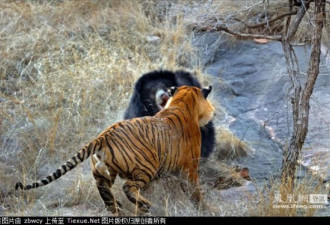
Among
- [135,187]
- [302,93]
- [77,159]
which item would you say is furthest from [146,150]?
[302,93]

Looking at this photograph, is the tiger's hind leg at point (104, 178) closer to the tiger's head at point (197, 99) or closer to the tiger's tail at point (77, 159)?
the tiger's tail at point (77, 159)

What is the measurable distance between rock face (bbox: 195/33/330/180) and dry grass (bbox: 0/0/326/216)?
13.6 inches

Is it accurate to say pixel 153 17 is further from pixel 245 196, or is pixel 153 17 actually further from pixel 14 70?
pixel 245 196

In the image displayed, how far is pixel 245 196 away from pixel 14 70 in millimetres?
3945

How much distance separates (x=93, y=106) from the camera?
7.36 m

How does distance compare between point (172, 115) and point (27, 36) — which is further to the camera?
point (27, 36)

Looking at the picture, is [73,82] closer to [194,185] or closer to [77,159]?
[194,185]

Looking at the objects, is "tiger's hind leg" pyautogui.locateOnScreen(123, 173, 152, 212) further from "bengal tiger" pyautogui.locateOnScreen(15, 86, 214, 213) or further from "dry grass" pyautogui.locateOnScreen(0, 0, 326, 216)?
"dry grass" pyautogui.locateOnScreen(0, 0, 326, 216)

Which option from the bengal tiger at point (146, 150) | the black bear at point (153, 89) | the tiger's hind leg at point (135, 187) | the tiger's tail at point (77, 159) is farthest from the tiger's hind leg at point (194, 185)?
the black bear at point (153, 89)

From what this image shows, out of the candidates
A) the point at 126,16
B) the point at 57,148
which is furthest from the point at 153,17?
the point at 57,148

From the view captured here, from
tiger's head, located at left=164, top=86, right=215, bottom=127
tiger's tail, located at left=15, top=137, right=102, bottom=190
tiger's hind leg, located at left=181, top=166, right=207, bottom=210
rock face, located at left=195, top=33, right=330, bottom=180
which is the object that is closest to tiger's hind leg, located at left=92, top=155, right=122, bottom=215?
tiger's tail, located at left=15, top=137, right=102, bottom=190

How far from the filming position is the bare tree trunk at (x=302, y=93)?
5.28 metres

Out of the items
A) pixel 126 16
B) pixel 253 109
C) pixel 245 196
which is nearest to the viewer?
pixel 245 196

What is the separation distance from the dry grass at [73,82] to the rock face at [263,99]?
345 millimetres
